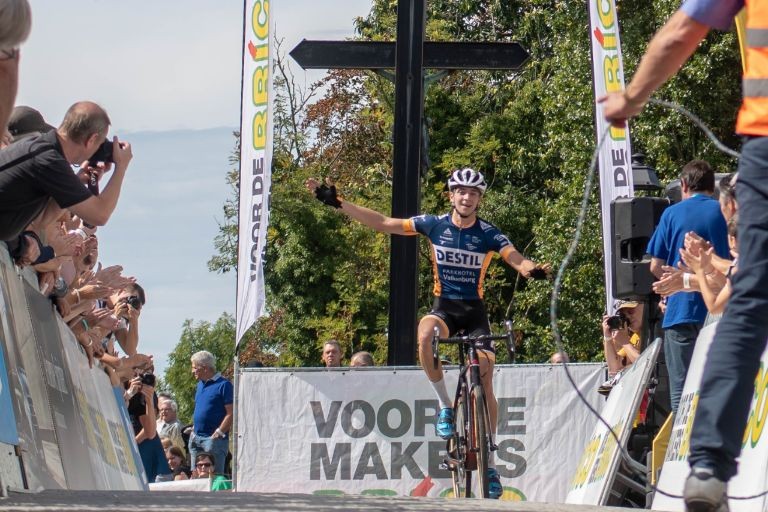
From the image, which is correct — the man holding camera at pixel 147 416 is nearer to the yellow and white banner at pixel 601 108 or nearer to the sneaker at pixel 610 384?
the sneaker at pixel 610 384

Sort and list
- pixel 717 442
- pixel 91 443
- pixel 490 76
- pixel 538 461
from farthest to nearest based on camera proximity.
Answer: pixel 490 76 → pixel 538 461 → pixel 91 443 → pixel 717 442

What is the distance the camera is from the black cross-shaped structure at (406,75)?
43.0 ft

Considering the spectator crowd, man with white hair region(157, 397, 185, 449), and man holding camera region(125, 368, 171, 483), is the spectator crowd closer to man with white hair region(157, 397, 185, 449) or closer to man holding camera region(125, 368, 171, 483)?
man holding camera region(125, 368, 171, 483)

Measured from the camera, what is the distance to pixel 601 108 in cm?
1617

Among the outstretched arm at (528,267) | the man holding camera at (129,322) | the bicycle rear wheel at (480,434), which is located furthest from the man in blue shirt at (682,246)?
the man holding camera at (129,322)

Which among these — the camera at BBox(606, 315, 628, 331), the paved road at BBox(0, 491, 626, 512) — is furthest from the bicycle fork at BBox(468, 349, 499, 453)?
the paved road at BBox(0, 491, 626, 512)

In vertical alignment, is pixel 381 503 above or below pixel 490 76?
below

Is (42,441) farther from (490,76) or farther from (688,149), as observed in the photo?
(490,76)

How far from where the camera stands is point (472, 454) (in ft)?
33.4

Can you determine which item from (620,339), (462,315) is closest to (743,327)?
(462,315)

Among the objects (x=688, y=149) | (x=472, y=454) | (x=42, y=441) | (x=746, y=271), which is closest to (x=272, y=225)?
(x=688, y=149)

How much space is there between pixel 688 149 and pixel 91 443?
2333cm

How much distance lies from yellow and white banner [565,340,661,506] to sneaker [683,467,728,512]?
3752mm

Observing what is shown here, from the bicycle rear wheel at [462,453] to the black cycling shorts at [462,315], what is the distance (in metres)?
0.68
